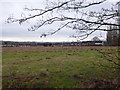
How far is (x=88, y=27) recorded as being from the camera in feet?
22.2

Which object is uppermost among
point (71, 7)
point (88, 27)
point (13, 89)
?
point (71, 7)

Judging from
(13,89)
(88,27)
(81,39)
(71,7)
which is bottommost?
(13,89)

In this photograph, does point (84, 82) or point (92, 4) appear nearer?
point (92, 4)

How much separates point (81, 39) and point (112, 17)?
152cm

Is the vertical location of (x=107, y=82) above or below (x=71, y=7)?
below

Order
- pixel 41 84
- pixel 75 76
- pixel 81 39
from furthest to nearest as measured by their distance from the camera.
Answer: pixel 75 76 → pixel 41 84 → pixel 81 39

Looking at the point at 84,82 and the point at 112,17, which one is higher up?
the point at 112,17

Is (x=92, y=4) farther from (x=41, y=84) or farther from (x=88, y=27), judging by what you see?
(x=41, y=84)

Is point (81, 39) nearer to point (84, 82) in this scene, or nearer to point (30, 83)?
point (84, 82)

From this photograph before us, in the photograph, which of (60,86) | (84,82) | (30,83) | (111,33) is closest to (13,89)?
(30,83)

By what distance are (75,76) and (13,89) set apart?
3.14 meters

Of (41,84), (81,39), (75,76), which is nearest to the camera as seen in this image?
(81,39)

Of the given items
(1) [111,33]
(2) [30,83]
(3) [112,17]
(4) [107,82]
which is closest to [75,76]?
(4) [107,82]

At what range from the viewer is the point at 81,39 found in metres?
6.70
